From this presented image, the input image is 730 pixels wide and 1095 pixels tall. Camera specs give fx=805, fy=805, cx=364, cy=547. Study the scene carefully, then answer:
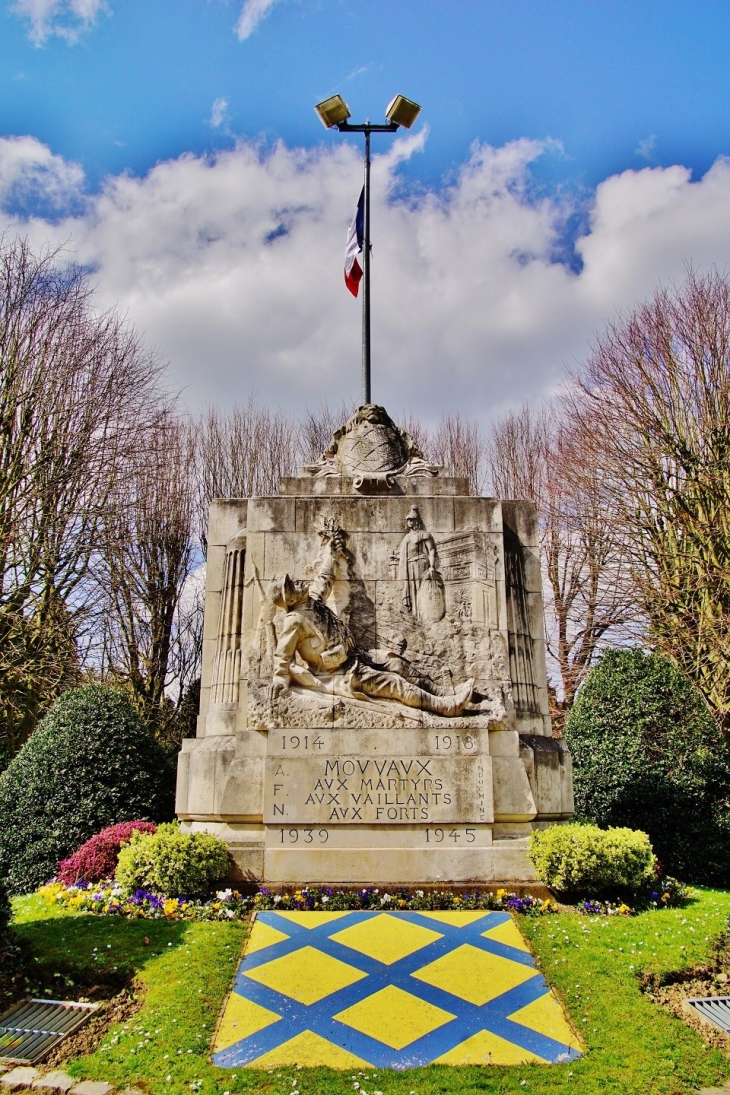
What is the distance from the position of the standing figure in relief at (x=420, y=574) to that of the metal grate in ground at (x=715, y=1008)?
571 cm

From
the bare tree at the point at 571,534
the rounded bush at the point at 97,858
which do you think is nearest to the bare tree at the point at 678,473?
the bare tree at the point at 571,534

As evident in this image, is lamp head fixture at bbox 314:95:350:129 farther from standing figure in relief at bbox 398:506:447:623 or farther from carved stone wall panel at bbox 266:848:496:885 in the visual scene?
carved stone wall panel at bbox 266:848:496:885

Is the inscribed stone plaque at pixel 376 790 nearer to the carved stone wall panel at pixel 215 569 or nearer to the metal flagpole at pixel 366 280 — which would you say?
the carved stone wall panel at pixel 215 569

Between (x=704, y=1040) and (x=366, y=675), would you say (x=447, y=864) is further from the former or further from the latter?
(x=704, y=1040)

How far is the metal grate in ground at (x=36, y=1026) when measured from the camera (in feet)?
19.8

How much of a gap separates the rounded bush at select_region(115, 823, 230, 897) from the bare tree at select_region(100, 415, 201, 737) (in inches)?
528

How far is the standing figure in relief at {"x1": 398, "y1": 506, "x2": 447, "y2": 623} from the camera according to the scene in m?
11.6

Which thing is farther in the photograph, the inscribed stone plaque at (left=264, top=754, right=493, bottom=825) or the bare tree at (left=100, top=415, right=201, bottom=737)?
the bare tree at (left=100, top=415, right=201, bottom=737)

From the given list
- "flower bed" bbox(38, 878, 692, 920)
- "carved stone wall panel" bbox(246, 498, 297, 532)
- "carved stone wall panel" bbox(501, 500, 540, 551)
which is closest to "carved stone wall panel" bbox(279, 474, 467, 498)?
"carved stone wall panel" bbox(246, 498, 297, 532)

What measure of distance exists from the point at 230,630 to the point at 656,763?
23.4 feet

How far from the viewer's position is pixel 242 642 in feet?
38.3

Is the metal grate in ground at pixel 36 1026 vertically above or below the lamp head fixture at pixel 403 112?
below

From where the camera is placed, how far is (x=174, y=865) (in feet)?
31.3

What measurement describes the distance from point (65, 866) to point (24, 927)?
7.97 ft
